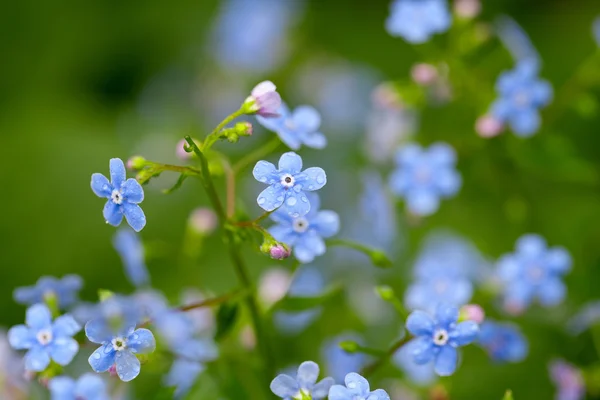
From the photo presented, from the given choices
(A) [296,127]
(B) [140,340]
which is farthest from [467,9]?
(B) [140,340]

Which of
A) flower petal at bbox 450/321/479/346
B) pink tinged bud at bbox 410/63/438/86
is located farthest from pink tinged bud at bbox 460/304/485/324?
pink tinged bud at bbox 410/63/438/86

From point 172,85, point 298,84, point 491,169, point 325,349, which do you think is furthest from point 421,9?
point 172,85

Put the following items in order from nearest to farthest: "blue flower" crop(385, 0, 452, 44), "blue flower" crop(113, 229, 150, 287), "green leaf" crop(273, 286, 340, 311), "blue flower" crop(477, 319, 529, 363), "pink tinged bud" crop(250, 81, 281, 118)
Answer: "pink tinged bud" crop(250, 81, 281, 118) → "green leaf" crop(273, 286, 340, 311) → "blue flower" crop(477, 319, 529, 363) → "blue flower" crop(113, 229, 150, 287) → "blue flower" crop(385, 0, 452, 44)

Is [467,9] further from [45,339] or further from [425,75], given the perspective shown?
[45,339]

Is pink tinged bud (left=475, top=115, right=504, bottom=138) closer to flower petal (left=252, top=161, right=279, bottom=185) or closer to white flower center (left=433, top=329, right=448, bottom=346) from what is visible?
white flower center (left=433, top=329, right=448, bottom=346)

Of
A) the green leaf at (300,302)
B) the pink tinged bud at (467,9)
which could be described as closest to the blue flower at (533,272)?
the green leaf at (300,302)

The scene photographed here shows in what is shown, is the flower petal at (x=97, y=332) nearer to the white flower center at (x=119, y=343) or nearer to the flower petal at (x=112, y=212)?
the white flower center at (x=119, y=343)

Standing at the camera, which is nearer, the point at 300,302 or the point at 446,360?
the point at 446,360
